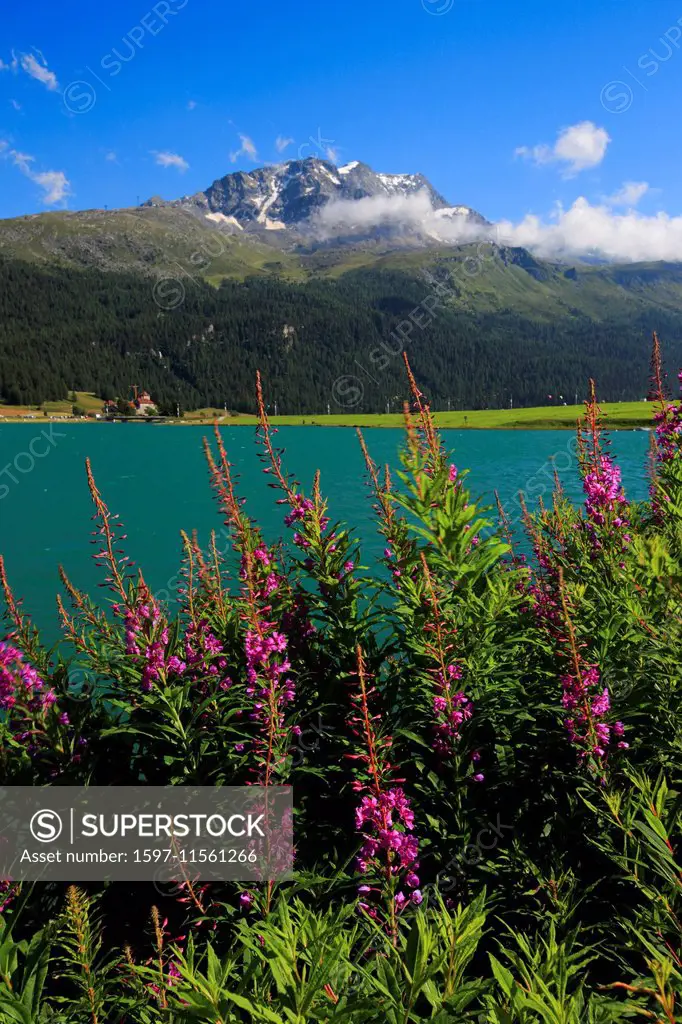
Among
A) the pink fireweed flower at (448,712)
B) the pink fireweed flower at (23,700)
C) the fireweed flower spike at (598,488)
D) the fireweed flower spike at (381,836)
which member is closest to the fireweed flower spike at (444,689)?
the pink fireweed flower at (448,712)

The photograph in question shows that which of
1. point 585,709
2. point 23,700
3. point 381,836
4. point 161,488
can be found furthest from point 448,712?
point 161,488

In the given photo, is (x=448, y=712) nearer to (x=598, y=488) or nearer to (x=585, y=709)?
(x=585, y=709)

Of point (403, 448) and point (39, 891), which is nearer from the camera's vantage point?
point (39, 891)

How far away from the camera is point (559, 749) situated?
200 inches

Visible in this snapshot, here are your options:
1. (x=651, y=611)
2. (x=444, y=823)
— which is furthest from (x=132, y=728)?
(x=651, y=611)

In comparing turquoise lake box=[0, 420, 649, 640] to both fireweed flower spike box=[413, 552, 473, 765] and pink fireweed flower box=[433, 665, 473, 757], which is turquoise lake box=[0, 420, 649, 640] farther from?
pink fireweed flower box=[433, 665, 473, 757]

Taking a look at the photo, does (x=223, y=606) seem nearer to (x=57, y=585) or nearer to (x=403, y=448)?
(x=403, y=448)

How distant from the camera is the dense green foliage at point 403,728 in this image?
13.1ft

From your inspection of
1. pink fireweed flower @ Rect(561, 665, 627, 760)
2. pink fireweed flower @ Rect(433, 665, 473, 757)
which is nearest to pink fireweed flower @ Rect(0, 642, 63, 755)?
pink fireweed flower @ Rect(433, 665, 473, 757)

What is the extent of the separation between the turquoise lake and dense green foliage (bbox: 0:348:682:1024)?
108cm

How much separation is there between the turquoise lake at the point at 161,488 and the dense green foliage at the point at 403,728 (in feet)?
3.54

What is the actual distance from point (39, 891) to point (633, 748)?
4709mm

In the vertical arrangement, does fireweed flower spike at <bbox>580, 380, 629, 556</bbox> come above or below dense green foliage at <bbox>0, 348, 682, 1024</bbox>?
above

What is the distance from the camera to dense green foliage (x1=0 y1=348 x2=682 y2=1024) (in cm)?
398
